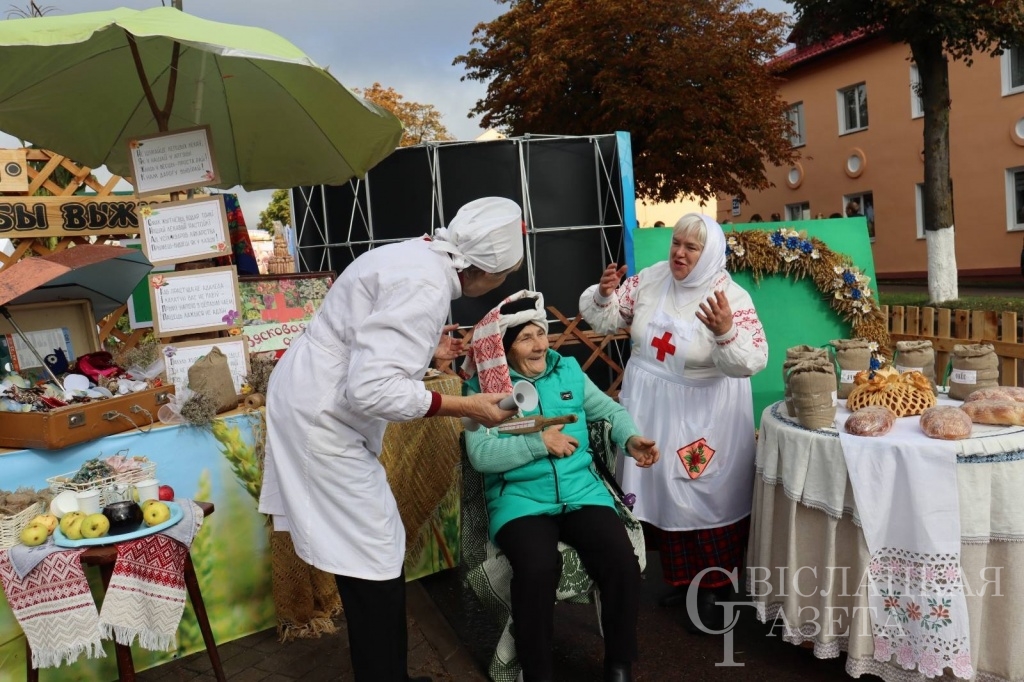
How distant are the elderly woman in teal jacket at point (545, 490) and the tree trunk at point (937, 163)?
11055 millimetres

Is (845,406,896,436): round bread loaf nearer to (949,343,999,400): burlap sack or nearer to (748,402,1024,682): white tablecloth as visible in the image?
(748,402,1024,682): white tablecloth

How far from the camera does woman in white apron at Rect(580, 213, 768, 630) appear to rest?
11.1ft

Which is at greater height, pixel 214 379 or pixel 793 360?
pixel 214 379

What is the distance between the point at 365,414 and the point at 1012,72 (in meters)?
19.3

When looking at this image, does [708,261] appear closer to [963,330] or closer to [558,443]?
[558,443]

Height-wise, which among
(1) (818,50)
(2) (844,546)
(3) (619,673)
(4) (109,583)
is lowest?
(3) (619,673)

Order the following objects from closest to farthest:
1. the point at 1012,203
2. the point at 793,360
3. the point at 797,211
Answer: the point at 793,360 → the point at 1012,203 → the point at 797,211

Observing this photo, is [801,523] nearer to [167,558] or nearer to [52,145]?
[167,558]

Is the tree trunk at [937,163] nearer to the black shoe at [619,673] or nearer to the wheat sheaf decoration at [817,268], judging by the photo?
the wheat sheaf decoration at [817,268]

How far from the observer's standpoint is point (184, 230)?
11.4ft

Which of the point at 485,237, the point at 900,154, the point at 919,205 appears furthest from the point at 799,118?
the point at 485,237

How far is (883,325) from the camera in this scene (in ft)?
17.7

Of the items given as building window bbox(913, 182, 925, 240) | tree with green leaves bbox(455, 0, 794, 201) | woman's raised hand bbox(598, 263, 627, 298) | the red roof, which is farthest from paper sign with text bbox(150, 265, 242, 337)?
building window bbox(913, 182, 925, 240)

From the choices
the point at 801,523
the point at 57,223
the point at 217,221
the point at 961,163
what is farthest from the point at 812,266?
the point at 961,163
